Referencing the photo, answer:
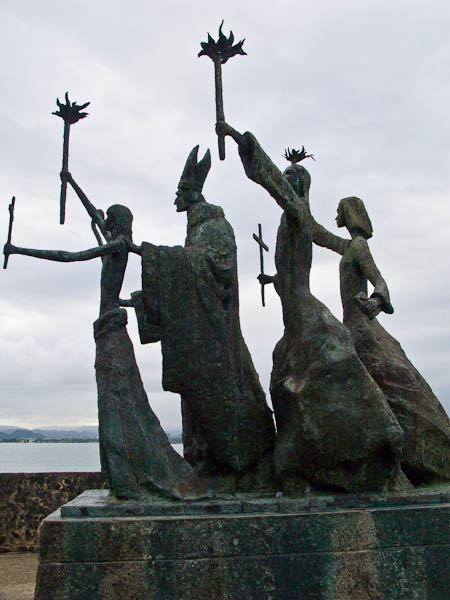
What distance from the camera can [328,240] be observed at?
21.2 feet

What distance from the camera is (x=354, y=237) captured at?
245 inches

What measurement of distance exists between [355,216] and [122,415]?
289 cm

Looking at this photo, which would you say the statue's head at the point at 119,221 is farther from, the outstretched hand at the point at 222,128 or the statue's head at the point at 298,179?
the statue's head at the point at 298,179

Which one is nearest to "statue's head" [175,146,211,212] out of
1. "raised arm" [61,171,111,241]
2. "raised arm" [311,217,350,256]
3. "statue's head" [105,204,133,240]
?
"statue's head" [105,204,133,240]

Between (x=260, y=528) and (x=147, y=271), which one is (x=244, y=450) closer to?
(x=260, y=528)

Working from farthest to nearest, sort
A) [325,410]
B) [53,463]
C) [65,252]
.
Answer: [53,463] < [65,252] < [325,410]

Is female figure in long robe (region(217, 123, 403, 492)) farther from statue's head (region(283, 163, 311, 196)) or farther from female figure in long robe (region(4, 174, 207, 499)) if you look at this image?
female figure in long robe (region(4, 174, 207, 499))

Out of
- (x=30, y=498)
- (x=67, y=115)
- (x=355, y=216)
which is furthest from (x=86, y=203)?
(x=30, y=498)

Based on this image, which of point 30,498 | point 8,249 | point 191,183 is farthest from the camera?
point 30,498

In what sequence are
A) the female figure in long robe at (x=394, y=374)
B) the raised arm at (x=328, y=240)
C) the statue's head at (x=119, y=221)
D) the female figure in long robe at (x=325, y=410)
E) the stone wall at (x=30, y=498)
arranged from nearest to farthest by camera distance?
the female figure in long robe at (x=325, y=410), the female figure in long robe at (x=394, y=374), the statue's head at (x=119, y=221), the raised arm at (x=328, y=240), the stone wall at (x=30, y=498)

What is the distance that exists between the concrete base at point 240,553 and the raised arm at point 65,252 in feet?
6.08

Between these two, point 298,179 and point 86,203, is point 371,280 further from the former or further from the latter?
point 86,203

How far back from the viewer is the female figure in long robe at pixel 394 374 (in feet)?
17.7

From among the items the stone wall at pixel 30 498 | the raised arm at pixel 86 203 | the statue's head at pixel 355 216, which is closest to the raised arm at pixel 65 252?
the raised arm at pixel 86 203
